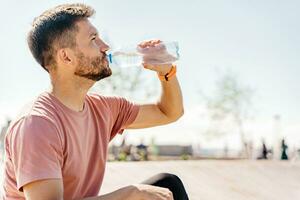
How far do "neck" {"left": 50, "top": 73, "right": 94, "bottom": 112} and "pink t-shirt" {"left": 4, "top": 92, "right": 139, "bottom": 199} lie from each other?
0.11ft

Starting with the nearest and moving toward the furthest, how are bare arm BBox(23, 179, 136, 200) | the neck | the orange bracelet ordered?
bare arm BBox(23, 179, 136, 200)
the neck
the orange bracelet

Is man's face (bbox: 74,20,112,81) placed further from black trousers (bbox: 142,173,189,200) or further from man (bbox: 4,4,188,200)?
black trousers (bbox: 142,173,189,200)

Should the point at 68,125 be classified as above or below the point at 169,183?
above

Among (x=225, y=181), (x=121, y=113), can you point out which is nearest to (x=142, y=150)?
(x=225, y=181)

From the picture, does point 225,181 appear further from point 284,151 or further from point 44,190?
point 284,151

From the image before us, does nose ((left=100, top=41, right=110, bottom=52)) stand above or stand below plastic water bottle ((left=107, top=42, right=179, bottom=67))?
above

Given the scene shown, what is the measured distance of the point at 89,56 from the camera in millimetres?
2062

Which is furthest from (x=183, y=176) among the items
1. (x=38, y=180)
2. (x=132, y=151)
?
(x=132, y=151)

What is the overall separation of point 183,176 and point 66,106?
4491mm

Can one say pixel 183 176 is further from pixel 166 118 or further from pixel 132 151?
pixel 132 151

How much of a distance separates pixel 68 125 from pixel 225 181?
4.69 meters

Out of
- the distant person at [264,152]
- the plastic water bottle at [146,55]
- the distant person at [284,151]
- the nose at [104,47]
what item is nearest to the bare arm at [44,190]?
the nose at [104,47]

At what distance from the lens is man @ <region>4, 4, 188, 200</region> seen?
5.65 ft

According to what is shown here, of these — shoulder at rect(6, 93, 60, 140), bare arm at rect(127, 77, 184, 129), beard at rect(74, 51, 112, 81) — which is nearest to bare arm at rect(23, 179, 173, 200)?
shoulder at rect(6, 93, 60, 140)
